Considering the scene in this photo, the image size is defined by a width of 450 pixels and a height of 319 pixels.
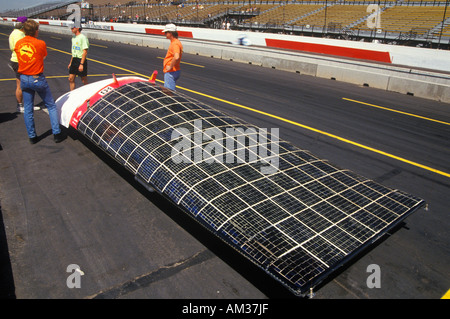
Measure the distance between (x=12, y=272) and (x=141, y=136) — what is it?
88.3 inches

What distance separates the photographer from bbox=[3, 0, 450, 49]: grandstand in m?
23.5

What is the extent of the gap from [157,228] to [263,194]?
56.6 inches

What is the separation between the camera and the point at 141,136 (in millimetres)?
4668

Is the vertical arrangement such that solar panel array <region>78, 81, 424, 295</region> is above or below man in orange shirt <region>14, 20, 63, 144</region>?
below

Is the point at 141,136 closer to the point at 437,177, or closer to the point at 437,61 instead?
the point at 437,177

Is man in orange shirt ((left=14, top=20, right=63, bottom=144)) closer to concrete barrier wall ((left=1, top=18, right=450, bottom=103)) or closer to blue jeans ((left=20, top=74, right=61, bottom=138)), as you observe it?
blue jeans ((left=20, top=74, right=61, bottom=138))

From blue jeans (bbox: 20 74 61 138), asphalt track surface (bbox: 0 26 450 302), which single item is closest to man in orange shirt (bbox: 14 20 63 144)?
blue jeans (bbox: 20 74 61 138)

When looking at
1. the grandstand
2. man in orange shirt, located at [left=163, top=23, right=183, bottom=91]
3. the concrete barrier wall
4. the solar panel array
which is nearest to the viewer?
the solar panel array

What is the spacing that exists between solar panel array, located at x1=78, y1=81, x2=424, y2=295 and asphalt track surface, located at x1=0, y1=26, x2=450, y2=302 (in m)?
0.50

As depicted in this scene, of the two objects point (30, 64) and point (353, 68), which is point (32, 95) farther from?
point (353, 68)

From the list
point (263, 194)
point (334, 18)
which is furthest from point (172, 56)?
point (334, 18)

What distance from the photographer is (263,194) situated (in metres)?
3.65

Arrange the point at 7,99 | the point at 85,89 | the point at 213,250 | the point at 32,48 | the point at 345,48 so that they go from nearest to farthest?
1. the point at 213,250
2. the point at 32,48
3. the point at 85,89
4. the point at 7,99
5. the point at 345,48
